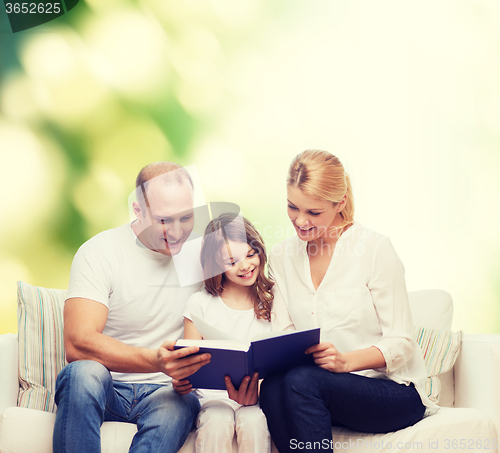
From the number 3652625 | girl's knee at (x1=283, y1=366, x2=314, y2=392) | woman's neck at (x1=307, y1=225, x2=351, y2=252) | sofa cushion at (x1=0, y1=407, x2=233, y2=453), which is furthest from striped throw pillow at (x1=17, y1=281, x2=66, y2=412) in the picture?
the number 3652625

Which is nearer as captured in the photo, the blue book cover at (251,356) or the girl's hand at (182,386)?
the blue book cover at (251,356)

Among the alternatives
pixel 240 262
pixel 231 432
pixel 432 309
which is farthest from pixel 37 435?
pixel 432 309

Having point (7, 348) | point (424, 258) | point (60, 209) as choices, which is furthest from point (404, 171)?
point (7, 348)

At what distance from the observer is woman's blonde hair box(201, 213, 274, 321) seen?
153cm

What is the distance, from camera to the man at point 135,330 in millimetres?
1140

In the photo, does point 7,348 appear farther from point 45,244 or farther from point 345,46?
point 345,46

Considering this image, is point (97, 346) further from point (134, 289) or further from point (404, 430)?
point (404, 430)

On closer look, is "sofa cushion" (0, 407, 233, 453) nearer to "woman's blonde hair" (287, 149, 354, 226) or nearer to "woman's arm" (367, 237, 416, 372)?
"woman's arm" (367, 237, 416, 372)

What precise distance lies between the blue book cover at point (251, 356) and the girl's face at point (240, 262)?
0.35 m

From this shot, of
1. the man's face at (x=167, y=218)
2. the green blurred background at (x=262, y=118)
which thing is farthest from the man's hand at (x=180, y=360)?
the green blurred background at (x=262, y=118)

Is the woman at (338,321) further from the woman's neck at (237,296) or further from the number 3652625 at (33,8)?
the number 3652625 at (33,8)

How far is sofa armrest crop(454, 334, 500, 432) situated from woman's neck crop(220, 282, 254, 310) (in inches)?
27.7

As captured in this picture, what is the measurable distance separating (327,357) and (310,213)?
410 millimetres

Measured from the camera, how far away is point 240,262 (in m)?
1.53
